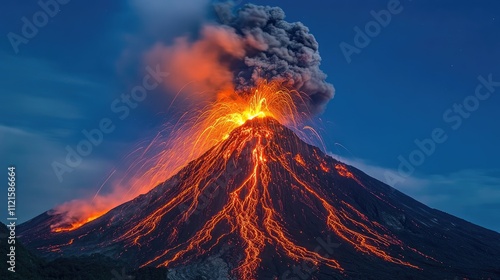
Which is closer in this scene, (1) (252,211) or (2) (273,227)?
(2) (273,227)

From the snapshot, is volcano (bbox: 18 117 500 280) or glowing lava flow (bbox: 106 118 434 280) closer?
volcano (bbox: 18 117 500 280)

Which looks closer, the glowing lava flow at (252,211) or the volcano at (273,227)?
the volcano at (273,227)

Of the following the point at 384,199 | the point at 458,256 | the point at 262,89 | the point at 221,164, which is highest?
the point at 262,89

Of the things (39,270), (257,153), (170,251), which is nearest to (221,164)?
(257,153)

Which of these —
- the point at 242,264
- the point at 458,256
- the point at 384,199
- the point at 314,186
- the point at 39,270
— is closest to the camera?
the point at 39,270

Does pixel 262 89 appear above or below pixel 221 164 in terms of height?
above

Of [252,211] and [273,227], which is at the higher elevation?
[252,211]

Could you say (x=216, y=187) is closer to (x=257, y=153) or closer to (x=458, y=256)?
(x=257, y=153)

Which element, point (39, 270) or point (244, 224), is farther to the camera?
point (244, 224)
